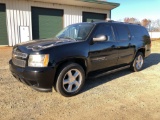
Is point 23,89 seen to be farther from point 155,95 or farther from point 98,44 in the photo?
point 155,95

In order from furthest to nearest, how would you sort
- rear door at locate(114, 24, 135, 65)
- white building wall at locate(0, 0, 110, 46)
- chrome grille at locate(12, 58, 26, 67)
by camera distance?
white building wall at locate(0, 0, 110, 46) < rear door at locate(114, 24, 135, 65) < chrome grille at locate(12, 58, 26, 67)

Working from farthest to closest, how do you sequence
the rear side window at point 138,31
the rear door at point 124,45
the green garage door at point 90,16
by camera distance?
the green garage door at point 90,16, the rear side window at point 138,31, the rear door at point 124,45

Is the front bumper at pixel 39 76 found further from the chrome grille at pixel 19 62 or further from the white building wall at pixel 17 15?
the white building wall at pixel 17 15

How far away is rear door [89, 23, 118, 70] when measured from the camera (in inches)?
176

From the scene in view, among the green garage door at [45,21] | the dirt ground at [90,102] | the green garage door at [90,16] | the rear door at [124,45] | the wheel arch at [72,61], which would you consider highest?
the green garage door at [90,16]

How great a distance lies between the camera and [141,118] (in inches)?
124

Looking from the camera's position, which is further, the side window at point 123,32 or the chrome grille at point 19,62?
the side window at point 123,32

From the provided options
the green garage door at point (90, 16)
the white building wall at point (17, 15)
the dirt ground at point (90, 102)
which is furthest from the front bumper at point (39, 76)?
the green garage door at point (90, 16)

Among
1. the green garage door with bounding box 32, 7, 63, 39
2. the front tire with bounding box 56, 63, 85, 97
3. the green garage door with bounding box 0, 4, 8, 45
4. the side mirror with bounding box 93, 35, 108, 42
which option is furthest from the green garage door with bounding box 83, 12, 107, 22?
the front tire with bounding box 56, 63, 85, 97

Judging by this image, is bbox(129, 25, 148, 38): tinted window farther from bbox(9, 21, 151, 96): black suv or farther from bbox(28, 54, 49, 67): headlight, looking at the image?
bbox(28, 54, 49, 67): headlight

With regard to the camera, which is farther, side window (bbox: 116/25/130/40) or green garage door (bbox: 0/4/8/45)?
green garage door (bbox: 0/4/8/45)

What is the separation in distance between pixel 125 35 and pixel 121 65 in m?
1.04

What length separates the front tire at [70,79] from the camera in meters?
3.83

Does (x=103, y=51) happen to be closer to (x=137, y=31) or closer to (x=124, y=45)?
(x=124, y=45)
